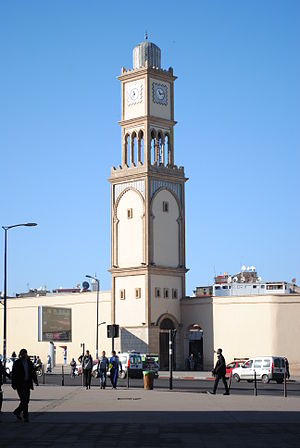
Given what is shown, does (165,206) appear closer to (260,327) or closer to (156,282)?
(156,282)

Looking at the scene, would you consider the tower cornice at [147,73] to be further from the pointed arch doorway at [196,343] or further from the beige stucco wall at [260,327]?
the pointed arch doorway at [196,343]

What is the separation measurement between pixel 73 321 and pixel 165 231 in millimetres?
13100

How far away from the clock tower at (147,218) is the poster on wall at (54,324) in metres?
6.82

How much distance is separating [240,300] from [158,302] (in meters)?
6.83

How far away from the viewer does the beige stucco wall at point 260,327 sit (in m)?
69.8

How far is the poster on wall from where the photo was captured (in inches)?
3155

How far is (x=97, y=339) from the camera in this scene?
7600 centimetres

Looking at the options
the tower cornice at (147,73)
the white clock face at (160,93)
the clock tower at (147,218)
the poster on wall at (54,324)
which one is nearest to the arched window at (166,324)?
the clock tower at (147,218)
